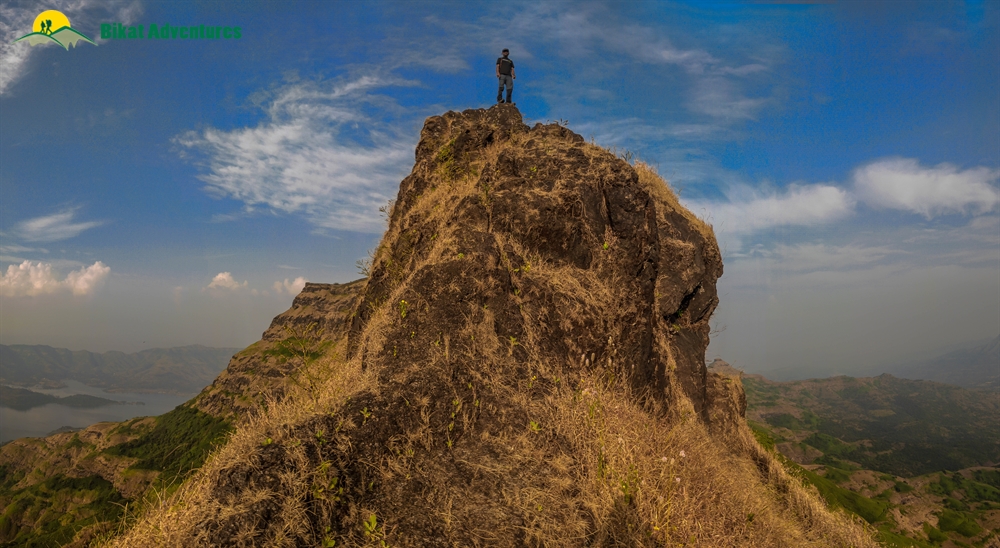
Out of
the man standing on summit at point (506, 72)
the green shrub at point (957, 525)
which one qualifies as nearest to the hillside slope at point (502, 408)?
the man standing on summit at point (506, 72)

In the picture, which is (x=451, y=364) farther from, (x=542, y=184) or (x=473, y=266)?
(x=542, y=184)

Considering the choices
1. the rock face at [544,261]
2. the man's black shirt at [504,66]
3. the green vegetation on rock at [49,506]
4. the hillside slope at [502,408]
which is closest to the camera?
the hillside slope at [502,408]

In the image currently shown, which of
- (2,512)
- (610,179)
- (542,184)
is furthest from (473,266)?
(2,512)


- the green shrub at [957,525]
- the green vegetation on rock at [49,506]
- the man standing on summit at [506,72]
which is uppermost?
the man standing on summit at [506,72]

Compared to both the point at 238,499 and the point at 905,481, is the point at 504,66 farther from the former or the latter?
the point at 905,481

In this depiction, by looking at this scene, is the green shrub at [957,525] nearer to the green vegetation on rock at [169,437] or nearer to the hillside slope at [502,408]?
the hillside slope at [502,408]

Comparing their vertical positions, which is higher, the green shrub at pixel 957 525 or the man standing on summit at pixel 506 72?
Answer: the man standing on summit at pixel 506 72

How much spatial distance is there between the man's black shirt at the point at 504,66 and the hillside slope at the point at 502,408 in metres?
4.20

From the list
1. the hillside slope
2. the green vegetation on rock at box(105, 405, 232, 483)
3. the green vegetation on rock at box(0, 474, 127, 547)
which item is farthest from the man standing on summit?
the green vegetation on rock at box(105, 405, 232, 483)

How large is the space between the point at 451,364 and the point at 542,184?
5.26 meters

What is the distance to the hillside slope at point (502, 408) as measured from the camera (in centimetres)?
576

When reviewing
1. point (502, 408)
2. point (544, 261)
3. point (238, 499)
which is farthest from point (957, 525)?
point (238, 499)

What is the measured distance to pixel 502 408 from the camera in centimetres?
743

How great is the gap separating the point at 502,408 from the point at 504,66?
1302 cm
